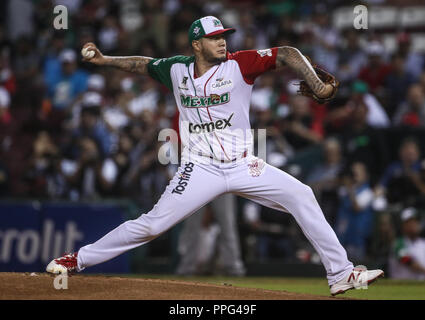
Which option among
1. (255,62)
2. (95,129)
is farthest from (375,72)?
(255,62)

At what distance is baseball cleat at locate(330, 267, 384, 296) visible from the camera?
6891mm

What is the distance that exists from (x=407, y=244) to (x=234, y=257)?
2.44 meters

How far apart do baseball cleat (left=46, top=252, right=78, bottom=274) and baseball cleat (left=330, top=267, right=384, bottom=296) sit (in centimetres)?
230

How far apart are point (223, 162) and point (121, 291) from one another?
1.41m

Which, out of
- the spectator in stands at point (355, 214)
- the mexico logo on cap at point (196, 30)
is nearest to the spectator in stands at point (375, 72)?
the spectator in stands at point (355, 214)

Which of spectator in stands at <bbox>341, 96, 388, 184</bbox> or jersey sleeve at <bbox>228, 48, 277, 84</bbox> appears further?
spectator in stands at <bbox>341, 96, 388, 184</bbox>

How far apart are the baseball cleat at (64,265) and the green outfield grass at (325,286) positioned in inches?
107

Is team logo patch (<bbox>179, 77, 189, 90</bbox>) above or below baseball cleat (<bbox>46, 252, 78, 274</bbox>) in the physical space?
above

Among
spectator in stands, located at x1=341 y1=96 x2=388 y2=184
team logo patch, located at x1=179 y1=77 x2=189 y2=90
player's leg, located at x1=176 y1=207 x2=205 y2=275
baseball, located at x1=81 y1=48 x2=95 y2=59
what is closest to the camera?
team logo patch, located at x1=179 y1=77 x2=189 y2=90

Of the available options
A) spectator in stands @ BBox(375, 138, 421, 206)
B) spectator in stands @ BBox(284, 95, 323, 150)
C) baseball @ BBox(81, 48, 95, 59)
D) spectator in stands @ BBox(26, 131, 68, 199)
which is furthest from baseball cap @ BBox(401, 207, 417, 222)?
baseball @ BBox(81, 48, 95, 59)

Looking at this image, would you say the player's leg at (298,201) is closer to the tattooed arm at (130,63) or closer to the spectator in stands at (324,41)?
the tattooed arm at (130,63)

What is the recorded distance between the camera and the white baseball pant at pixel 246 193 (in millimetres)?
6934

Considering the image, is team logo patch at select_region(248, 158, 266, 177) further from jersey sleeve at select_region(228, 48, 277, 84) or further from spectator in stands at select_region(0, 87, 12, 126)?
spectator in stands at select_region(0, 87, 12, 126)

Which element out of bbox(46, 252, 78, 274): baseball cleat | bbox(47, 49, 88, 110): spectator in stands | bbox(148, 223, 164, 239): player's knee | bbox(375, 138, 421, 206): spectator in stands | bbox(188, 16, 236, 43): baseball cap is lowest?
bbox(46, 252, 78, 274): baseball cleat
